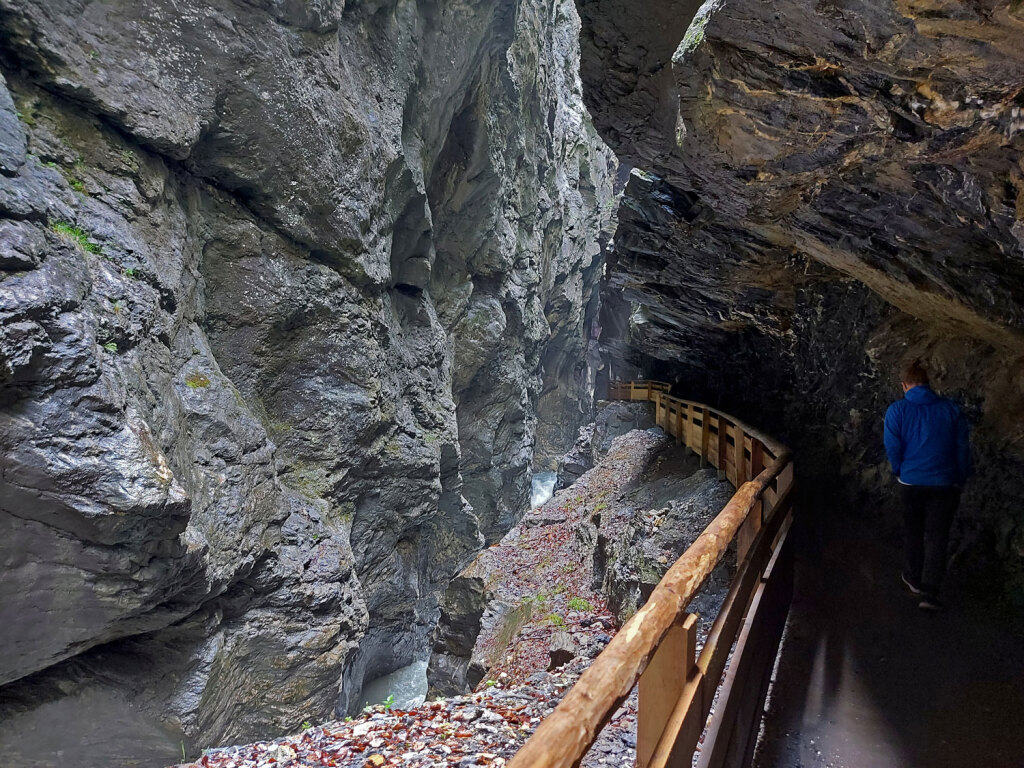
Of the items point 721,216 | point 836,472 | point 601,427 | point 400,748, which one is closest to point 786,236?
point 721,216

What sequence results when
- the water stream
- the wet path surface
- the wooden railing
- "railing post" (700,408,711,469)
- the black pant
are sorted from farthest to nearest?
the water stream < "railing post" (700,408,711,469) < the black pant < the wet path surface < the wooden railing

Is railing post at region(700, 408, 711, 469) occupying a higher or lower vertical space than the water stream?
higher

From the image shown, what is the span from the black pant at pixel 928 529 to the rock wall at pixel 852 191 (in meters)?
1.05

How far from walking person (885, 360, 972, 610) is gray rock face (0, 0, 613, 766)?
313 inches

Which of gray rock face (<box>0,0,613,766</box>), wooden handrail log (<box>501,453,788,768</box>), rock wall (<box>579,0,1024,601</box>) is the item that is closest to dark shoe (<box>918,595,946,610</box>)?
rock wall (<box>579,0,1024,601</box>)

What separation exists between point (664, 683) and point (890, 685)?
274cm

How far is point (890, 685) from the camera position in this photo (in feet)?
12.1

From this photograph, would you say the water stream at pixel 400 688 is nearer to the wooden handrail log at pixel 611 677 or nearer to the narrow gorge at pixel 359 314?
the narrow gorge at pixel 359 314

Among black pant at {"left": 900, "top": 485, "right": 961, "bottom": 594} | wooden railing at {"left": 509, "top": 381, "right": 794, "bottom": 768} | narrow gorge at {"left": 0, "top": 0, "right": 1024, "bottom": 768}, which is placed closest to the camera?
wooden railing at {"left": 509, "top": 381, "right": 794, "bottom": 768}

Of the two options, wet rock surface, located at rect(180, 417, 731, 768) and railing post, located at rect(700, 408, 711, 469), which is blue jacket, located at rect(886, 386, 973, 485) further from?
railing post, located at rect(700, 408, 711, 469)

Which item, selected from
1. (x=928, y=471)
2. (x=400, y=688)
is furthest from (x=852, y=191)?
(x=400, y=688)

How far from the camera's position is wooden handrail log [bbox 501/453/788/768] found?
1.29 m

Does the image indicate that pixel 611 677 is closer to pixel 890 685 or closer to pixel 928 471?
pixel 890 685

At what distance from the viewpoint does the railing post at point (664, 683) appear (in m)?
2.03
